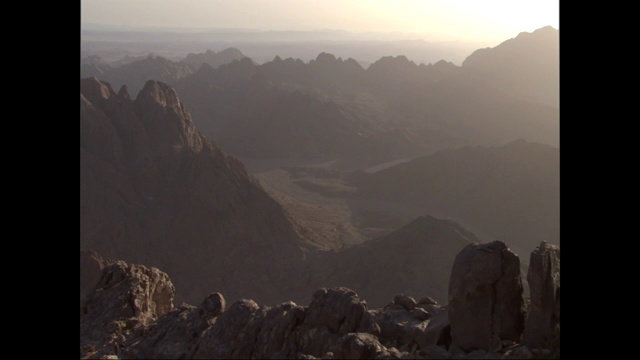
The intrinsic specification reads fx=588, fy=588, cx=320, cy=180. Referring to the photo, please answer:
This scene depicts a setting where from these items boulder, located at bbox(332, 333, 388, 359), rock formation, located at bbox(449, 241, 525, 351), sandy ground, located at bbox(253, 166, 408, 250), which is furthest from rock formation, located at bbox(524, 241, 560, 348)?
sandy ground, located at bbox(253, 166, 408, 250)

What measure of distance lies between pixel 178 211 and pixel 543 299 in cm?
4865

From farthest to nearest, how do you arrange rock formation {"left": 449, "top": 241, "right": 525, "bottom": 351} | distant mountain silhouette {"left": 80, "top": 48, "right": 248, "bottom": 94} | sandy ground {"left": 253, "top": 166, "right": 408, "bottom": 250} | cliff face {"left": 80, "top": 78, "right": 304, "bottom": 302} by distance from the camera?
1. distant mountain silhouette {"left": 80, "top": 48, "right": 248, "bottom": 94}
2. sandy ground {"left": 253, "top": 166, "right": 408, "bottom": 250}
3. cliff face {"left": 80, "top": 78, "right": 304, "bottom": 302}
4. rock formation {"left": 449, "top": 241, "right": 525, "bottom": 351}

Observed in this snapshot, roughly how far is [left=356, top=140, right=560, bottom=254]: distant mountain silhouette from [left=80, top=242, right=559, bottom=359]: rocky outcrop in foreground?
1866 inches

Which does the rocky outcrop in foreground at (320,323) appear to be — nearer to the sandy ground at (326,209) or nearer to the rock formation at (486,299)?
the rock formation at (486,299)

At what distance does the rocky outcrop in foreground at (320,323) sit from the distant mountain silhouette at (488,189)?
4740cm

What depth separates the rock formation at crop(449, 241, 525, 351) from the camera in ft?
37.7

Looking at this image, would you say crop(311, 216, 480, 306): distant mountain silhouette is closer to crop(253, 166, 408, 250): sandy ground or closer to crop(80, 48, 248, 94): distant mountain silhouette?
crop(253, 166, 408, 250): sandy ground

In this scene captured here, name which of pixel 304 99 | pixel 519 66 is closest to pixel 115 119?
pixel 304 99

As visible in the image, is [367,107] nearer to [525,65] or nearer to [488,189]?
[525,65]

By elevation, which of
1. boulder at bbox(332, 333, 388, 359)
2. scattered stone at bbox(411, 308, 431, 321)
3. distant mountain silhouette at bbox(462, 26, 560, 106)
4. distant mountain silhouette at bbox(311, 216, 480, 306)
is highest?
distant mountain silhouette at bbox(462, 26, 560, 106)
